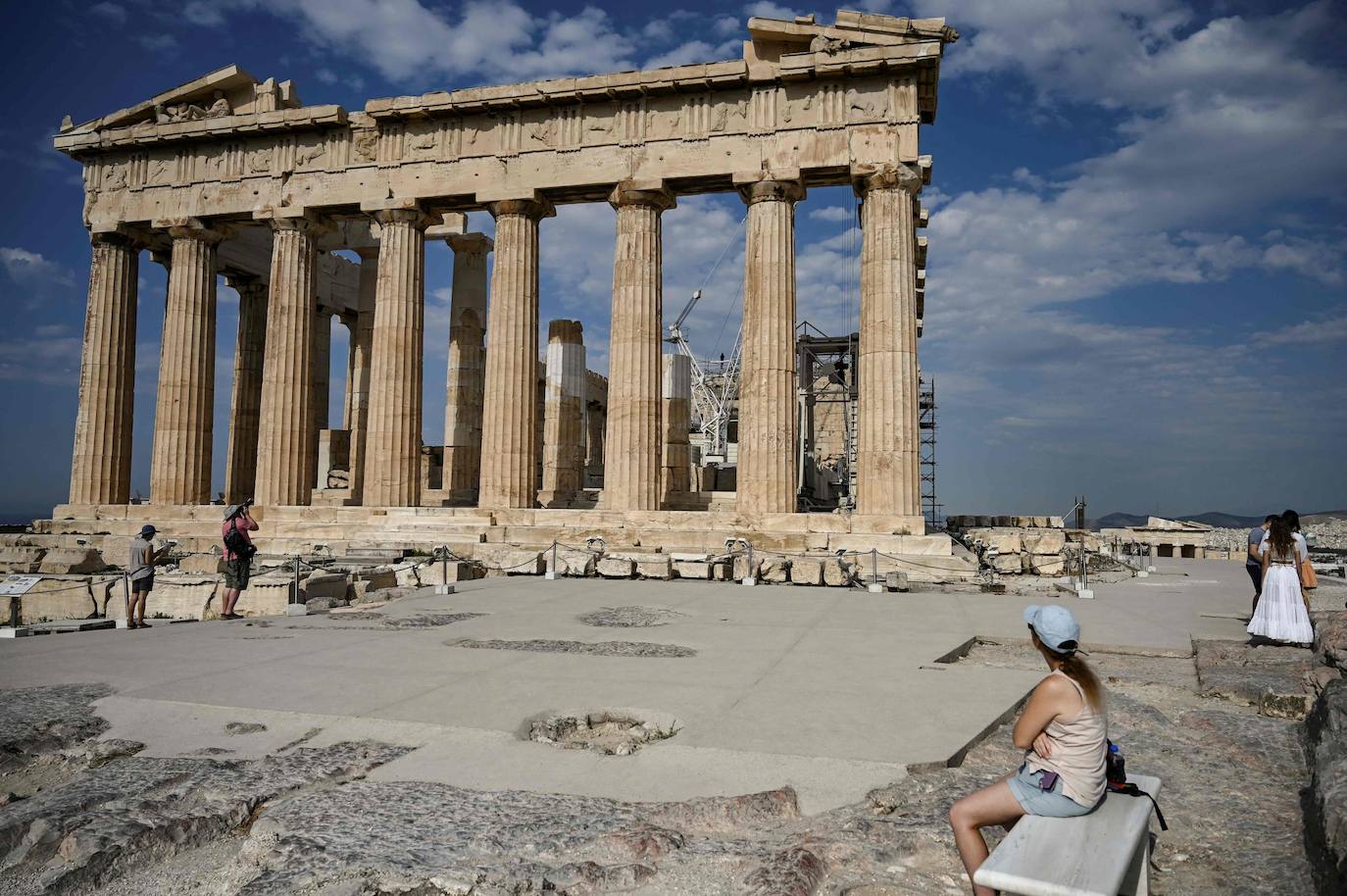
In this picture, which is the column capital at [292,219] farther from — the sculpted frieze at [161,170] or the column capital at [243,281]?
the column capital at [243,281]

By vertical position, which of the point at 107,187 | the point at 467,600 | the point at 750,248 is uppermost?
the point at 107,187

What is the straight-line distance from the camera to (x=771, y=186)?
20.3m

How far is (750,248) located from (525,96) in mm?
7124

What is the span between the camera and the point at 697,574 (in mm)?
15789

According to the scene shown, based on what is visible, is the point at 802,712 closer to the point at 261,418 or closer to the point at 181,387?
the point at 261,418

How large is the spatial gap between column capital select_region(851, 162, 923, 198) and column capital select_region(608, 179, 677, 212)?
4.70m

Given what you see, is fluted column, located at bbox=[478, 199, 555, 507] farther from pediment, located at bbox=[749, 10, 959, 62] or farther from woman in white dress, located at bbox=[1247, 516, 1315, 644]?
woman in white dress, located at bbox=[1247, 516, 1315, 644]

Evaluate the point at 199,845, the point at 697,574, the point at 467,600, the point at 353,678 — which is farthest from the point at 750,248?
the point at 199,845

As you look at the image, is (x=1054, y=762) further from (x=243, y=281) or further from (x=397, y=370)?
(x=243, y=281)

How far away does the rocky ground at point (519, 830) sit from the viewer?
10.8 feet

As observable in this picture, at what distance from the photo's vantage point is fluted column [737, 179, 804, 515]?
19.7m

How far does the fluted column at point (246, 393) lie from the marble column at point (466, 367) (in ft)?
19.2

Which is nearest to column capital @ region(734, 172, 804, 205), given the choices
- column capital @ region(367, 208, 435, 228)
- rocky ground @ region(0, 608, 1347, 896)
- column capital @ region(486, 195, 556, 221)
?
column capital @ region(486, 195, 556, 221)

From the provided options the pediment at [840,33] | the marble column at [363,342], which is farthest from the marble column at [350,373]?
the pediment at [840,33]
